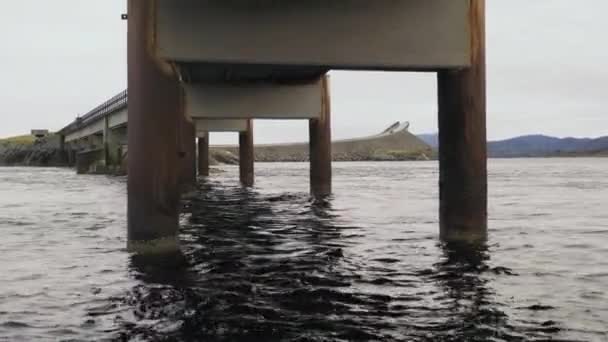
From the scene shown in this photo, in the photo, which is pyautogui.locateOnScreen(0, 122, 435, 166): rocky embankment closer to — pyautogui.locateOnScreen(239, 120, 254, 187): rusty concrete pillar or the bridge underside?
pyautogui.locateOnScreen(239, 120, 254, 187): rusty concrete pillar

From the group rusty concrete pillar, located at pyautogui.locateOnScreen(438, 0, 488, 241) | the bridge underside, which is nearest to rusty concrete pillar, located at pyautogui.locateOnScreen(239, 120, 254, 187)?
the bridge underside

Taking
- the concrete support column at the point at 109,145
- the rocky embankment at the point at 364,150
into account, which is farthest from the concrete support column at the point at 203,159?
the rocky embankment at the point at 364,150

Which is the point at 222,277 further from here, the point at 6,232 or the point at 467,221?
the point at 6,232

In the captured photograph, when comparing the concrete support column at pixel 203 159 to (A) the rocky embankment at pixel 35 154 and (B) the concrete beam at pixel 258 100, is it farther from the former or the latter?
(A) the rocky embankment at pixel 35 154

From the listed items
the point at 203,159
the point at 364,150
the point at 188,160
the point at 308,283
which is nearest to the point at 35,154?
the point at 203,159

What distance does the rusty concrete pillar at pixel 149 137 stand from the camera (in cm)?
1191

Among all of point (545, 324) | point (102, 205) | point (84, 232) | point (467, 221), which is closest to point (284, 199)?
point (102, 205)

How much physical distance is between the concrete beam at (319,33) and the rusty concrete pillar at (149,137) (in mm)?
339

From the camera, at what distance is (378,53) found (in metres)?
12.7

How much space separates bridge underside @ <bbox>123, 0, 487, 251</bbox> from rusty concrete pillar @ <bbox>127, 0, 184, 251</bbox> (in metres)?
0.02

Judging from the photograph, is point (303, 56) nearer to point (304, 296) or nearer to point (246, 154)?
point (304, 296)

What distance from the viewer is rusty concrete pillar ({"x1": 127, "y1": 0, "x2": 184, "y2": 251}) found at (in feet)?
39.1

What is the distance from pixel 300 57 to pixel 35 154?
10513 cm

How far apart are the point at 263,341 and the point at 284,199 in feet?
68.8
